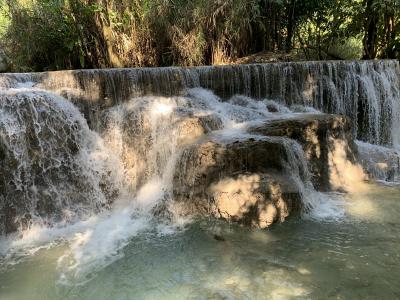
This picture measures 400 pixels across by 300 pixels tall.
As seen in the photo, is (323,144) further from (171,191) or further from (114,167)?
(114,167)

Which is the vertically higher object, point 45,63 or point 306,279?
point 45,63

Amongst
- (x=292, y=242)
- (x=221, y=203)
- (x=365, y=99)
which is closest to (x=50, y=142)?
(x=221, y=203)

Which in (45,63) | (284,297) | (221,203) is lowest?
(284,297)

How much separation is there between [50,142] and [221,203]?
2483 mm

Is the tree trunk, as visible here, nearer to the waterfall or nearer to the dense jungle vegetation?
the dense jungle vegetation

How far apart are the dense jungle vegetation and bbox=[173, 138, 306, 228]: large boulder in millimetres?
4645

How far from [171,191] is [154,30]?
Answer: 5.22 m

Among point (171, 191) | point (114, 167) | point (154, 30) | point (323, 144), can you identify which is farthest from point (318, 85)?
point (114, 167)

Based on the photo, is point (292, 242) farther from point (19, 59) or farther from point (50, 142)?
point (19, 59)

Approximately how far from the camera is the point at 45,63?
30.2 feet

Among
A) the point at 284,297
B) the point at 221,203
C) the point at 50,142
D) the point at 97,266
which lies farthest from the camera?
the point at 50,142

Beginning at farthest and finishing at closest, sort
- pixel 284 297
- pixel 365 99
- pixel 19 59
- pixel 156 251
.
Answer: pixel 19 59, pixel 365 99, pixel 156 251, pixel 284 297

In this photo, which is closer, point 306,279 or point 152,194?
point 306,279

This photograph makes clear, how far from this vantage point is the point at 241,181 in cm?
474
